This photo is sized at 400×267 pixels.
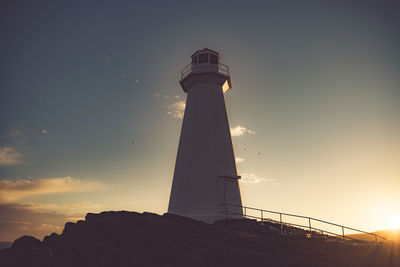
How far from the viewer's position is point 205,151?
20.5 metres

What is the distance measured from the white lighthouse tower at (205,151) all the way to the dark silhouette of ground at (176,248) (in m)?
3.18

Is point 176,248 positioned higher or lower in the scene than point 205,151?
lower

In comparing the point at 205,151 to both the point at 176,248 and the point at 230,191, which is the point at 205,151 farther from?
the point at 176,248

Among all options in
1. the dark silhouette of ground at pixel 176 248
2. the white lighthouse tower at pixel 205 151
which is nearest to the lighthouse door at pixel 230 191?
the white lighthouse tower at pixel 205 151

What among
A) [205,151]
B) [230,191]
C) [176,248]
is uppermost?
[205,151]

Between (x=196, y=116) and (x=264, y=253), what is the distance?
11654 mm

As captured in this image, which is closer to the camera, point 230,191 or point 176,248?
point 176,248

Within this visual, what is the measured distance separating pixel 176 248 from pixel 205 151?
29.8ft

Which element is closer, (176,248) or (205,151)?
(176,248)

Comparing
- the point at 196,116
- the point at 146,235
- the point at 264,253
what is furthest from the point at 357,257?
the point at 196,116

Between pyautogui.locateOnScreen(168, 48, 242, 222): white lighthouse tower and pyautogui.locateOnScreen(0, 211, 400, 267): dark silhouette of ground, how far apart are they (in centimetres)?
318

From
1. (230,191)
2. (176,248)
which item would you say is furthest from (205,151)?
(176,248)

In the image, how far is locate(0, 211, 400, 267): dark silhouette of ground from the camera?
38.4 feet

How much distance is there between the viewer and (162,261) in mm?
11703
